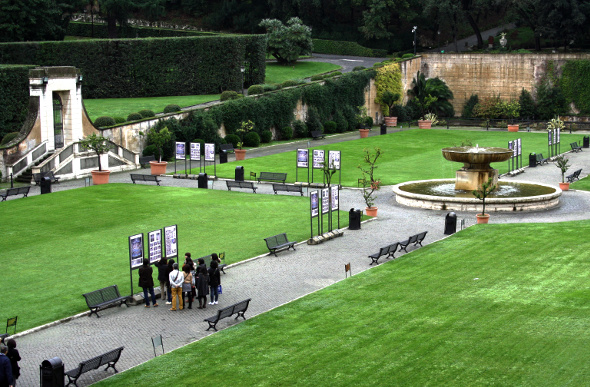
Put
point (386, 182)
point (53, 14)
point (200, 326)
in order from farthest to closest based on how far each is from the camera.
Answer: point (53, 14), point (386, 182), point (200, 326)

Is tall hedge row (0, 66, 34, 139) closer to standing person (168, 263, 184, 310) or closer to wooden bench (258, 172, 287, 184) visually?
wooden bench (258, 172, 287, 184)

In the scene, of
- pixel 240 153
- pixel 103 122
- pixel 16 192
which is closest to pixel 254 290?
pixel 16 192

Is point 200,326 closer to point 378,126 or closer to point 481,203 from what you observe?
point 481,203

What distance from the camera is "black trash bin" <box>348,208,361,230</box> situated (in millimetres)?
33625

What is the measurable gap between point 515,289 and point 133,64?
160ft

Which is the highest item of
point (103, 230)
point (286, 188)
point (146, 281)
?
point (286, 188)

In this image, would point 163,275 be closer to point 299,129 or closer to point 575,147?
point 575,147

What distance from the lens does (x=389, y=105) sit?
76.1 m

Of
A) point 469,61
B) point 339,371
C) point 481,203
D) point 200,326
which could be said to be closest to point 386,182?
point 481,203

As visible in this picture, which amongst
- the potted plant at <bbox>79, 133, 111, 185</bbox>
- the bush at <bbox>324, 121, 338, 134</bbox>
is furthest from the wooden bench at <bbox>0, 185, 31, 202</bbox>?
the bush at <bbox>324, 121, 338, 134</bbox>

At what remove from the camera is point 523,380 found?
1808 cm

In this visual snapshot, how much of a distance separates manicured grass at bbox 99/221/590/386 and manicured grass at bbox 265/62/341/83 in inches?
2016

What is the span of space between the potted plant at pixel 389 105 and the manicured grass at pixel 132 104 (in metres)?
15.3

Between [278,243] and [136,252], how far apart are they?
22.3 ft
